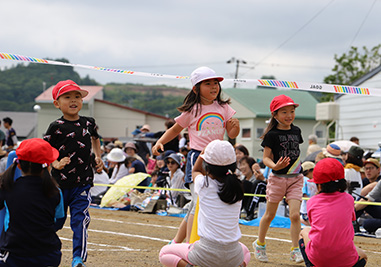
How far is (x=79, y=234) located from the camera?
6270 mm

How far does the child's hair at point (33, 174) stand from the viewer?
4.95 metres

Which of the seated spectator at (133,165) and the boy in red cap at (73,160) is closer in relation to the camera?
the boy in red cap at (73,160)

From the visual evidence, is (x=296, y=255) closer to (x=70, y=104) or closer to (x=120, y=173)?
(x=70, y=104)

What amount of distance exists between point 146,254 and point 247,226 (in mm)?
4637

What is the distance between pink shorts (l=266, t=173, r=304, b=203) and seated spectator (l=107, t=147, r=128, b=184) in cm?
952

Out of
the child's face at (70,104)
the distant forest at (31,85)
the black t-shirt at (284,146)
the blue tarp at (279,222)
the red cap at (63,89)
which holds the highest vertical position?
the distant forest at (31,85)

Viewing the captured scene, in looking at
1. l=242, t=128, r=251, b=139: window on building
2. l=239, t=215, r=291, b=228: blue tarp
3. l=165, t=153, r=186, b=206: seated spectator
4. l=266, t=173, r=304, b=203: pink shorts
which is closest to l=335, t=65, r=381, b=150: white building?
l=165, t=153, r=186, b=206: seated spectator

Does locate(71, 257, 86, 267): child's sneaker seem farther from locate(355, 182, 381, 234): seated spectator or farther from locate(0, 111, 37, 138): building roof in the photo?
locate(0, 111, 37, 138): building roof

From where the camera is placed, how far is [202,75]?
6516mm

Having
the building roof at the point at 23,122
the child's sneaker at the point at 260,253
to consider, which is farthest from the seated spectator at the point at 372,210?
the building roof at the point at 23,122

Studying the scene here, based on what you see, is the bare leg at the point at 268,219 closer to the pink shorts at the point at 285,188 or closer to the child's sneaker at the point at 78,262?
the pink shorts at the point at 285,188

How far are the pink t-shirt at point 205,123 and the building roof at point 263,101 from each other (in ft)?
126

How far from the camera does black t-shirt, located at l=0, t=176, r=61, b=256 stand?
16.0 feet

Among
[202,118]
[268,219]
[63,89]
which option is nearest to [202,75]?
[202,118]
